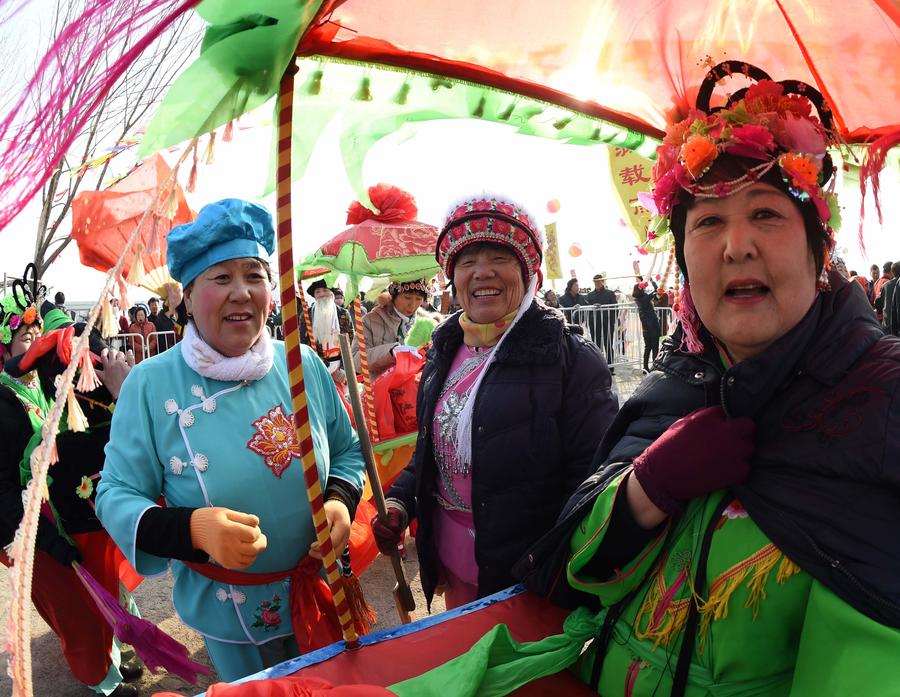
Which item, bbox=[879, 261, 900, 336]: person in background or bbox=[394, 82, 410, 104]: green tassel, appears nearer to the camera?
bbox=[394, 82, 410, 104]: green tassel

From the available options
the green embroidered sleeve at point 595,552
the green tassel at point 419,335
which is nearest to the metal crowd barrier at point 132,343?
the green tassel at point 419,335

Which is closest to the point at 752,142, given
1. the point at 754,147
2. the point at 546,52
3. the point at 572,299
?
the point at 754,147

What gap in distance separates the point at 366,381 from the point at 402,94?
162 inches

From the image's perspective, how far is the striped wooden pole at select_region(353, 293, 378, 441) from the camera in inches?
185

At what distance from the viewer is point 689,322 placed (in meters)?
1.37

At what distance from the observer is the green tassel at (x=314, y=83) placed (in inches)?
56.6

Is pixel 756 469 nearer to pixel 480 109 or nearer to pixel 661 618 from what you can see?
pixel 661 618

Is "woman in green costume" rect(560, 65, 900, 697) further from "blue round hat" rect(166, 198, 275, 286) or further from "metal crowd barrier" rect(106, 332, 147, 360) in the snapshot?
"metal crowd barrier" rect(106, 332, 147, 360)

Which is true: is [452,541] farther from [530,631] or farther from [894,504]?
[894,504]

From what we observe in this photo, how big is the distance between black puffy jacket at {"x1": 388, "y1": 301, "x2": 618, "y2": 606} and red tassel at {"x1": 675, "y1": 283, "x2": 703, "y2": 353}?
1.95ft

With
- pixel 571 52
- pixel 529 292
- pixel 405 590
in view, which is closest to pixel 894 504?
pixel 571 52

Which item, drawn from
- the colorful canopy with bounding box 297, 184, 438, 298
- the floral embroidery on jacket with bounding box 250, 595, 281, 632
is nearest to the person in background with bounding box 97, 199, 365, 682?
the floral embroidery on jacket with bounding box 250, 595, 281, 632

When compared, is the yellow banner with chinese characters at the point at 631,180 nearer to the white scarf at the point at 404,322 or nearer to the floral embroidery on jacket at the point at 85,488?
the floral embroidery on jacket at the point at 85,488

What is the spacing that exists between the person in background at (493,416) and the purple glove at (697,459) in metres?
0.65
